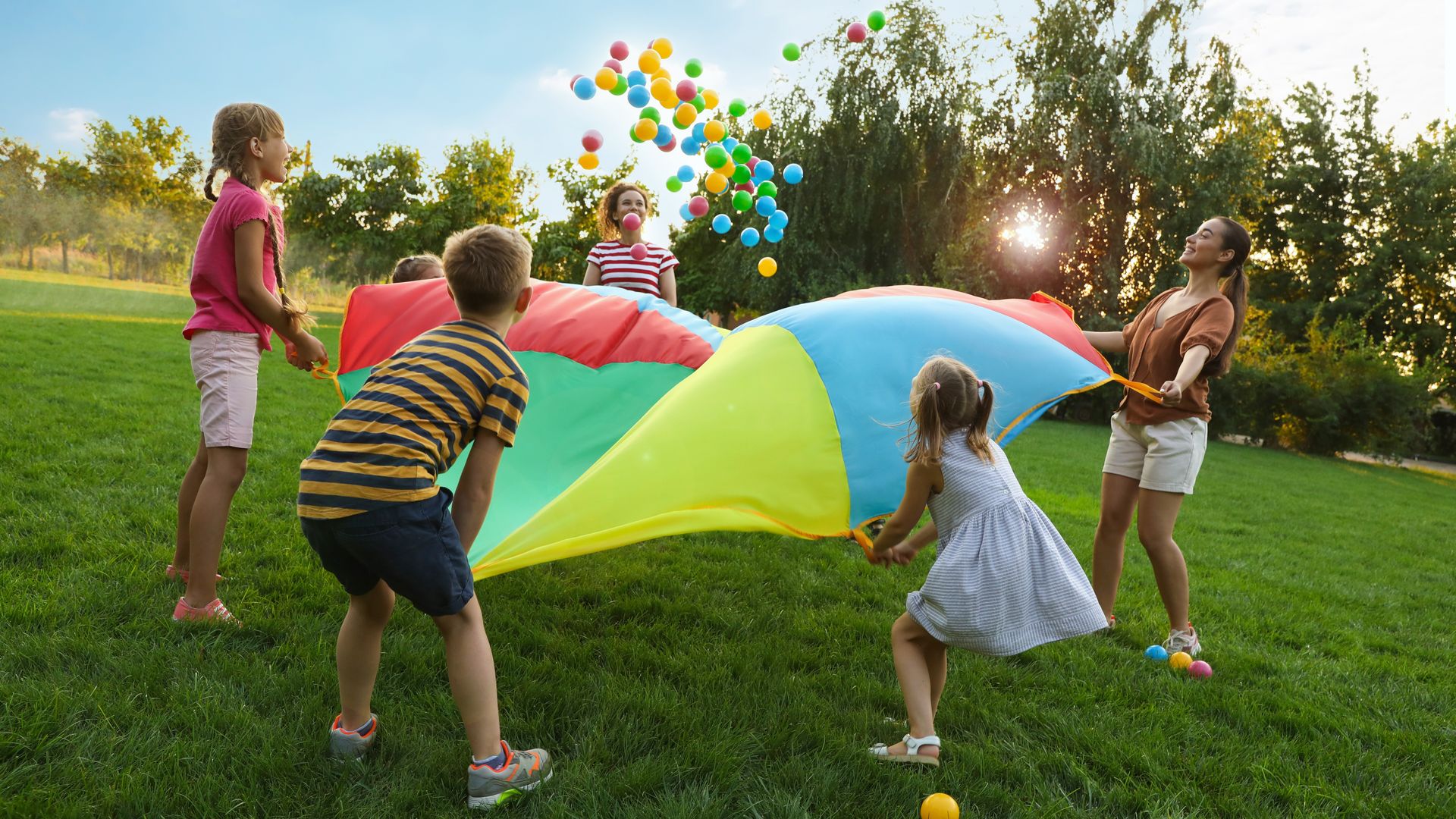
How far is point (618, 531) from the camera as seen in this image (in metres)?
2.35

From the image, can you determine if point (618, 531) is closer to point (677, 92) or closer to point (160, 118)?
point (677, 92)

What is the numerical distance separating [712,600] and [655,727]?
1166 mm

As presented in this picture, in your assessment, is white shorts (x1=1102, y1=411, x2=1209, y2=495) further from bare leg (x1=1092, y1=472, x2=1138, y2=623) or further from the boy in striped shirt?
the boy in striped shirt

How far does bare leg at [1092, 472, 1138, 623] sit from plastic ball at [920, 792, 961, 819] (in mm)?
1650

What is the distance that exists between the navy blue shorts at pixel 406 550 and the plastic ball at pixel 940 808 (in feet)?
4.05

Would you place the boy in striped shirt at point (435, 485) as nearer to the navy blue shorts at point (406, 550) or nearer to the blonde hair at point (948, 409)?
the navy blue shorts at point (406, 550)

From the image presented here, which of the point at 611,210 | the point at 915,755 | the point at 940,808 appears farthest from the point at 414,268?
the point at 940,808

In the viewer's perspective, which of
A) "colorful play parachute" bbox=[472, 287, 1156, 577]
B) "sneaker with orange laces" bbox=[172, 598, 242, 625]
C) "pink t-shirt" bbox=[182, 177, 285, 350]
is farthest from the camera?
"sneaker with orange laces" bbox=[172, 598, 242, 625]

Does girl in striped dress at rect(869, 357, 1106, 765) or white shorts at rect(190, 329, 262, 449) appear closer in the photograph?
girl in striped dress at rect(869, 357, 1106, 765)

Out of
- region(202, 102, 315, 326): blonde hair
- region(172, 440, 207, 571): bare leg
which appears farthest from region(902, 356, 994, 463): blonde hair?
region(172, 440, 207, 571): bare leg

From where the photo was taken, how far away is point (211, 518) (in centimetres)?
276

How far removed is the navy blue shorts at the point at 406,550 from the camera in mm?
1860

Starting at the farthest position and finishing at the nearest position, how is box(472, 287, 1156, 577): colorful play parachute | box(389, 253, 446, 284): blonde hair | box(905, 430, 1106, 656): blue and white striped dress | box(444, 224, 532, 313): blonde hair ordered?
box(389, 253, 446, 284): blonde hair < box(472, 287, 1156, 577): colorful play parachute < box(905, 430, 1106, 656): blue and white striped dress < box(444, 224, 532, 313): blonde hair

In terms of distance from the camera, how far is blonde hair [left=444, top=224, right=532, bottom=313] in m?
2.00
